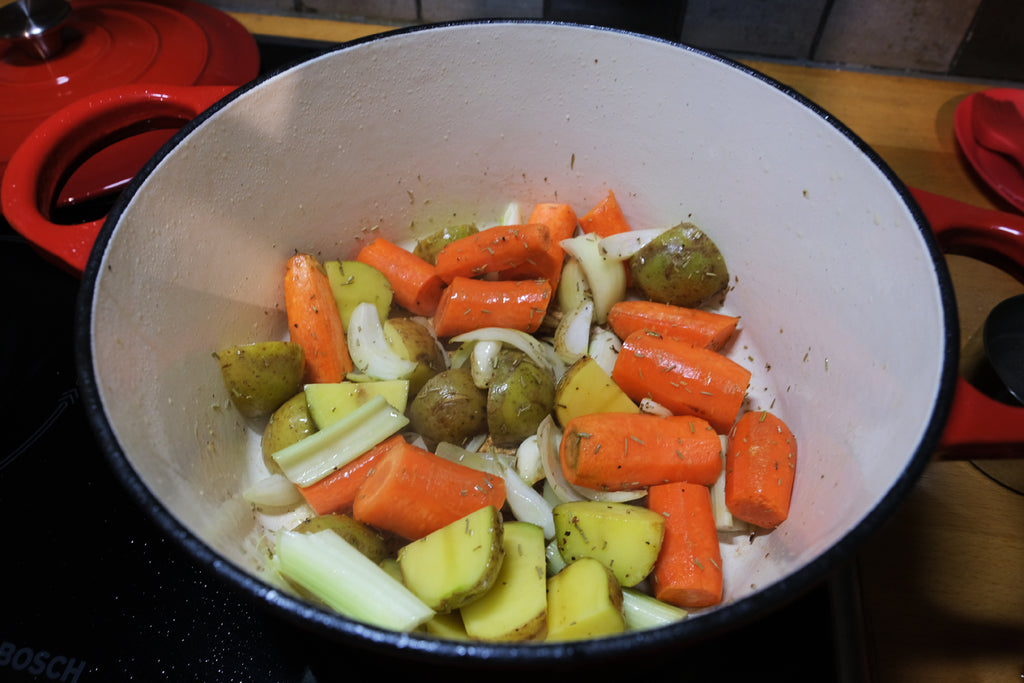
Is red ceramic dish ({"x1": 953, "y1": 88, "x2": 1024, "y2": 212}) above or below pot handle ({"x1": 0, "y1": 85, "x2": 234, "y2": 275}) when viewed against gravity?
below

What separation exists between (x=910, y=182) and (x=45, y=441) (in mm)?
1706

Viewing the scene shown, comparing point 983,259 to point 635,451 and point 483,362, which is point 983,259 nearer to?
point 635,451

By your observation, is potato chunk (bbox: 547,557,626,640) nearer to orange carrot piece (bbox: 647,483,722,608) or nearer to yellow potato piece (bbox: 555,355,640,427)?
orange carrot piece (bbox: 647,483,722,608)

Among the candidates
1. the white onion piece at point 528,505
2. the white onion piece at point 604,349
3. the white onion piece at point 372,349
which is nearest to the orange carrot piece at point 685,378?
the white onion piece at point 604,349

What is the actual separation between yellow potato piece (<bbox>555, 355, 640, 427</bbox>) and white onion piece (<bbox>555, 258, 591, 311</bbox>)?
0.18 m

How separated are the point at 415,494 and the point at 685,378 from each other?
1.51 feet

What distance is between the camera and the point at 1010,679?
0.88 m

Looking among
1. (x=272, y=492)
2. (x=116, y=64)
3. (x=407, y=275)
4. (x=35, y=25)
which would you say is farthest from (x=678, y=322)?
(x=35, y=25)

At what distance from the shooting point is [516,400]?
1021mm

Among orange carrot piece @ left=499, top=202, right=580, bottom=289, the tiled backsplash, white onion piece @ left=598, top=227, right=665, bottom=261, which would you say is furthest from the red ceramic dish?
orange carrot piece @ left=499, top=202, right=580, bottom=289

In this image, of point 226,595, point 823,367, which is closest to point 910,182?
point 823,367

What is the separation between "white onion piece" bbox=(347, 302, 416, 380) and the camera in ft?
3.62

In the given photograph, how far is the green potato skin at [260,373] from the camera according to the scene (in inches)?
40.7

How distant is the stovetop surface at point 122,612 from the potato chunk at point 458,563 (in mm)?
82
